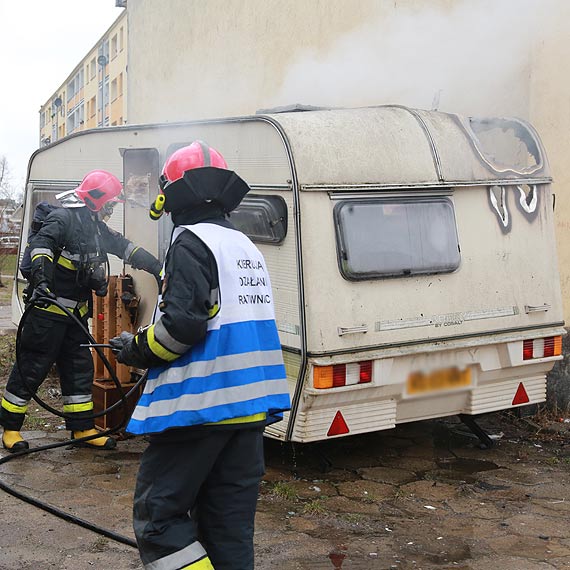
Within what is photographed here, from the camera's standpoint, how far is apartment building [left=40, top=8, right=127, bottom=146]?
43688mm

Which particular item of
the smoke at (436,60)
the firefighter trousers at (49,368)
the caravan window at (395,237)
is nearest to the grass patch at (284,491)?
the caravan window at (395,237)

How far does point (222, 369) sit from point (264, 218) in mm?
2401

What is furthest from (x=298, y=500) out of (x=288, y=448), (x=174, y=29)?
(x=174, y=29)

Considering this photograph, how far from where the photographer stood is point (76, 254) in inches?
241

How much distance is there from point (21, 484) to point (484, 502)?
2.96 m

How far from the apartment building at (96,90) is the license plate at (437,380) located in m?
31.2

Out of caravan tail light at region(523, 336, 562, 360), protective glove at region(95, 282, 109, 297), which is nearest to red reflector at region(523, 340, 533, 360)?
caravan tail light at region(523, 336, 562, 360)

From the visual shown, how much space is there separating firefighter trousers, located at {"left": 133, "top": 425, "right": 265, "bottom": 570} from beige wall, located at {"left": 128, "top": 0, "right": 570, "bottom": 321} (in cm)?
427

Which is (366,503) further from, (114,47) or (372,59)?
(114,47)

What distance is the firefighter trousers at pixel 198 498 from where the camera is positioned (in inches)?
128

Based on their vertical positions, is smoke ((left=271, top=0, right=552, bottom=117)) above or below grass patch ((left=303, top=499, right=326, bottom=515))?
above

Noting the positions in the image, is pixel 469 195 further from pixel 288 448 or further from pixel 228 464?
pixel 228 464

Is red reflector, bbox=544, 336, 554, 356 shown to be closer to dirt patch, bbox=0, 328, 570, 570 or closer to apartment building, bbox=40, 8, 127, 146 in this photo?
dirt patch, bbox=0, 328, 570, 570

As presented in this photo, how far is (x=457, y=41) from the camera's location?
862cm
